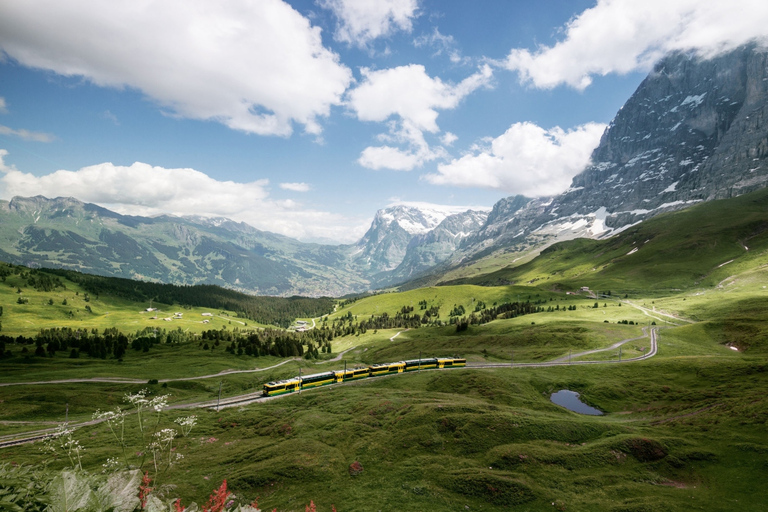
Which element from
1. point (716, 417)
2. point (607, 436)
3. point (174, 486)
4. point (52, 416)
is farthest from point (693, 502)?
point (52, 416)

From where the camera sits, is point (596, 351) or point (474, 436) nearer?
point (474, 436)

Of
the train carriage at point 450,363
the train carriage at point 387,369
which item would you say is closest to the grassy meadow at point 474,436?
the train carriage at point 387,369

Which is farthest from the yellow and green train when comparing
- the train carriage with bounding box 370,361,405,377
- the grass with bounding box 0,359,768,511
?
the grass with bounding box 0,359,768,511

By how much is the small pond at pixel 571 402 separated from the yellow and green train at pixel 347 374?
3524 cm

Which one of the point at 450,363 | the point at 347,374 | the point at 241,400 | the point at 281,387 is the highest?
the point at 450,363

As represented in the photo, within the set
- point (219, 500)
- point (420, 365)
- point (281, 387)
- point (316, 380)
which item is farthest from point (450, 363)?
point (219, 500)

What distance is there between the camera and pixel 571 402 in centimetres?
7700

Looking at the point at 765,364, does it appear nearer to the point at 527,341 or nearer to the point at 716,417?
the point at 716,417

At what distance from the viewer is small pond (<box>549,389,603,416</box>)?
73.1m

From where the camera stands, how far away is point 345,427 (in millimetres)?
62031

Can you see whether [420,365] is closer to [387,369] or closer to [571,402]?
[387,369]

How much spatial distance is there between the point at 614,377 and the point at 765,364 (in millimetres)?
28281

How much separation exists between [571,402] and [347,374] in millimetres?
58800

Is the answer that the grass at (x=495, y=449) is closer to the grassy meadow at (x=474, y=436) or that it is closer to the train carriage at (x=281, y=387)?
the grassy meadow at (x=474, y=436)
